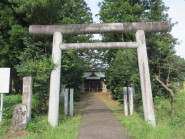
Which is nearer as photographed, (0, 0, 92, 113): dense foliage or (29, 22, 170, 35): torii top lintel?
(29, 22, 170, 35): torii top lintel

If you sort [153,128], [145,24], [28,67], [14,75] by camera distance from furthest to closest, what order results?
[14,75] < [28,67] < [145,24] < [153,128]

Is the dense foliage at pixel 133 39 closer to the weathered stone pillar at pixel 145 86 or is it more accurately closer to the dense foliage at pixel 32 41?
the weathered stone pillar at pixel 145 86

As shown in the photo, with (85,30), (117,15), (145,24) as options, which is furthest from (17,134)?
(117,15)

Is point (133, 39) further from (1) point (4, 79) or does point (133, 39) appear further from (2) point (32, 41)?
(1) point (4, 79)

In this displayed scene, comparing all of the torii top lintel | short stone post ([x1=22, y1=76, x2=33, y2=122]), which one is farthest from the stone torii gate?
short stone post ([x1=22, y1=76, x2=33, y2=122])

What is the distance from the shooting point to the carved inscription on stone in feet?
19.1

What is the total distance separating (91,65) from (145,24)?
25686 millimetres

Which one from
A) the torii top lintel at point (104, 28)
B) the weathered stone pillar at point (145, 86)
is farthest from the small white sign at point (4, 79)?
the weathered stone pillar at point (145, 86)

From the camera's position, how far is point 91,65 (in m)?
32.6

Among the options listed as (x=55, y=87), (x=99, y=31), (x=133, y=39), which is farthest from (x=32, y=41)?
(x=133, y=39)

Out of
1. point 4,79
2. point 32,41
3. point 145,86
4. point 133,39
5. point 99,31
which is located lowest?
point 145,86

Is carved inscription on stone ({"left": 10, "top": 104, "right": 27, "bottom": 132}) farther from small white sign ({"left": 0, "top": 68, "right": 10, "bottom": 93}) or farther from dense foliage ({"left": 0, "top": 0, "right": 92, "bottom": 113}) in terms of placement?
dense foliage ({"left": 0, "top": 0, "right": 92, "bottom": 113})

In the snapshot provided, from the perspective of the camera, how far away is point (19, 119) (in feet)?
19.2

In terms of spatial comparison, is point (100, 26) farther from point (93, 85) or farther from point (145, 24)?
point (93, 85)
